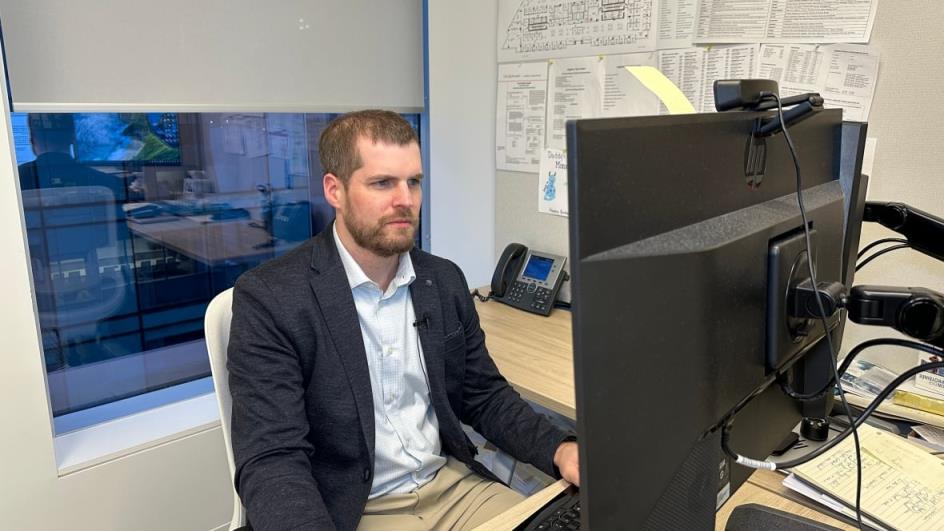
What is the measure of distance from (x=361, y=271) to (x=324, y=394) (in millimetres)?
277

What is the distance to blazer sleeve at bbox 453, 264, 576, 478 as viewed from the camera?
1.26m

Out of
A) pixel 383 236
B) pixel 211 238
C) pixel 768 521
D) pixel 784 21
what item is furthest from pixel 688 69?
pixel 211 238

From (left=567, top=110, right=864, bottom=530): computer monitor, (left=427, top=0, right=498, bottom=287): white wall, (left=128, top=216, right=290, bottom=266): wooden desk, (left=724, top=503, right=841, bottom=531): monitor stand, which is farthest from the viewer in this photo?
(left=427, top=0, right=498, bottom=287): white wall

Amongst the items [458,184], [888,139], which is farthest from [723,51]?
[458,184]

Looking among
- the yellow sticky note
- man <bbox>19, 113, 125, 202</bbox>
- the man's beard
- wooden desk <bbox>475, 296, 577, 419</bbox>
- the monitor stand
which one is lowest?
wooden desk <bbox>475, 296, 577, 419</bbox>

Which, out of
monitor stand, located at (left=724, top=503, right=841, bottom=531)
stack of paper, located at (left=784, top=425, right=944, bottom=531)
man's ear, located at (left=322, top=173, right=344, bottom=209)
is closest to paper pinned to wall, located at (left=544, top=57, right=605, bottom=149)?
man's ear, located at (left=322, top=173, right=344, bottom=209)

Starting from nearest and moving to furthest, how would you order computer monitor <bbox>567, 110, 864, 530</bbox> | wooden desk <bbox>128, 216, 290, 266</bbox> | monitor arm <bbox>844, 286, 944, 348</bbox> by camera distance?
computer monitor <bbox>567, 110, 864, 530</bbox> < monitor arm <bbox>844, 286, 944, 348</bbox> < wooden desk <bbox>128, 216, 290, 266</bbox>

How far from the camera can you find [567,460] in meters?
1.12

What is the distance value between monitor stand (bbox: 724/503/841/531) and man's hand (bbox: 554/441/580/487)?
251 millimetres

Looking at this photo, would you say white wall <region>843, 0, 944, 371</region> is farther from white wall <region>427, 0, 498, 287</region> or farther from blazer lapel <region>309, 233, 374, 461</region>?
white wall <region>427, 0, 498, 287</region>

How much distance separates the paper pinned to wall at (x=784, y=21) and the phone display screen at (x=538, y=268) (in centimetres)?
86

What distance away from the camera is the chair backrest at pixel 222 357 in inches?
49.1

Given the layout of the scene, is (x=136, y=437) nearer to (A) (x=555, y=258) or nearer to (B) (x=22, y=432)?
(B) (x=22, y=432)

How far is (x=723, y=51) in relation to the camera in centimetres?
173
